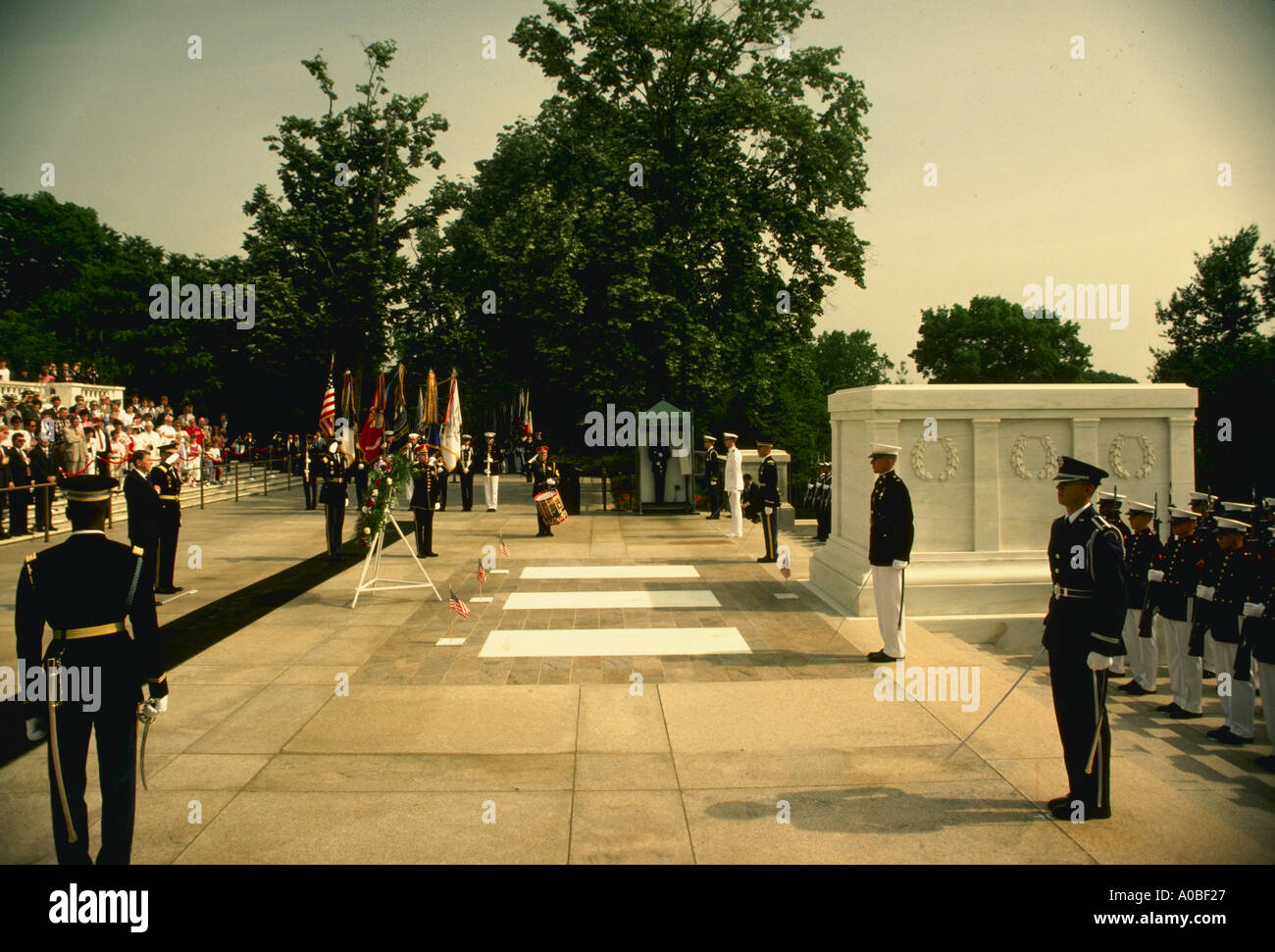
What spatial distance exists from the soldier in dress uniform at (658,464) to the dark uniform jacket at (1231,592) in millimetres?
17090

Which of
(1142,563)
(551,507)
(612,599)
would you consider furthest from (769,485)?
(1142,563)

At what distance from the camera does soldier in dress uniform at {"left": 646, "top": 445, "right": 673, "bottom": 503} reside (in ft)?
79.4

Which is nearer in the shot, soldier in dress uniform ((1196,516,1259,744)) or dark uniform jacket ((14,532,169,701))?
dark uniform jacket ((14,532,169,701))

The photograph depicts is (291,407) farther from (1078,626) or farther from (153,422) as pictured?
(1078,626)

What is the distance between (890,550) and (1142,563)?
2143 millimetres

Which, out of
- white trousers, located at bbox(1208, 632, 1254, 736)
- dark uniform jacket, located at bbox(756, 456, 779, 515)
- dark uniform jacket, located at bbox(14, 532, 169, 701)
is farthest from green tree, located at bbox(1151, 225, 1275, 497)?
dark uniform jacket, located at bbox(14, 532, 169, 701)

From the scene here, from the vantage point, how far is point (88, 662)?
190 inches

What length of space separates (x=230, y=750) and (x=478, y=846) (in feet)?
8.23

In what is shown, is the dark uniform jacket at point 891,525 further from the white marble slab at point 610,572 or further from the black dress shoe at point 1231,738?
the white marble slab at point 610,572

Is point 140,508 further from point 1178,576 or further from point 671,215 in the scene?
point 671,215

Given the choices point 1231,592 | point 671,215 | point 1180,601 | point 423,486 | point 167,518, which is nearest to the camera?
point 1231,592

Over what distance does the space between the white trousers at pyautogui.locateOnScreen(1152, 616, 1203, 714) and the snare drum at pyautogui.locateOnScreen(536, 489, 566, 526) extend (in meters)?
11.4

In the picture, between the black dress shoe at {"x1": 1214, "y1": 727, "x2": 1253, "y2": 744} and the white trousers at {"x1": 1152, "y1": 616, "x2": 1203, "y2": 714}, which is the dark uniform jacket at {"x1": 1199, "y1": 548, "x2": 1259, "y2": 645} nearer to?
the white trousers at {"x1": 1152, "y1": 616, "x2": 1203, "y2": 714}

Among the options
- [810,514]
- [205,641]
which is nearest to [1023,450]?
[205,641]
